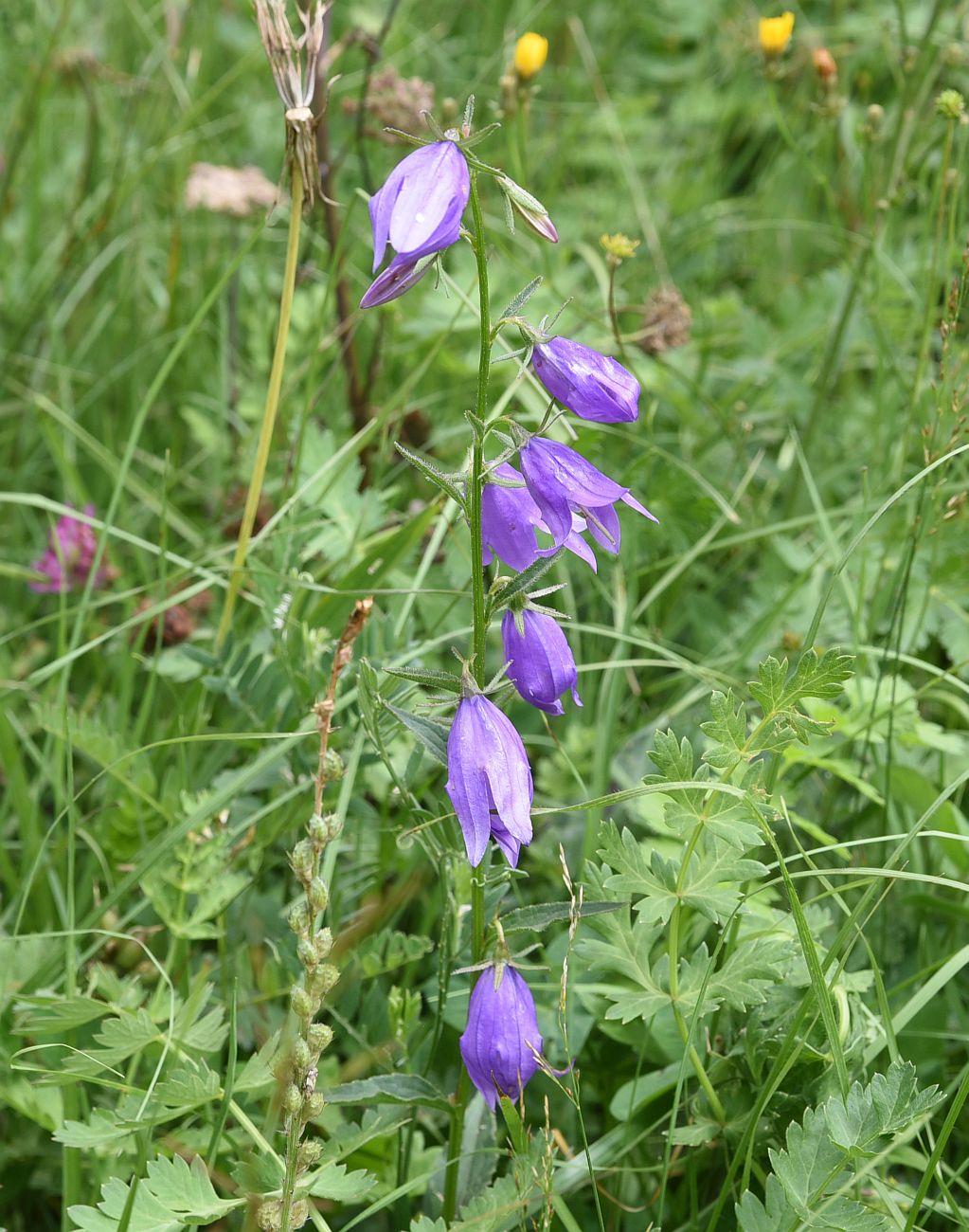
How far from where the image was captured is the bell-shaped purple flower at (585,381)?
1.21 meters

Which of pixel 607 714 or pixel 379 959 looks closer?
pixel 379 959

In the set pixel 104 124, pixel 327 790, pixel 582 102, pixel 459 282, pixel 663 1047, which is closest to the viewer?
pixel 663 1047

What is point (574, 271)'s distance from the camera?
2914mm

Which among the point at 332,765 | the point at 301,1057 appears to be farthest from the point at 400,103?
the point at 301,1057

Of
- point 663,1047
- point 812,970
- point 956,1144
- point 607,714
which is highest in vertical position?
point 812,970

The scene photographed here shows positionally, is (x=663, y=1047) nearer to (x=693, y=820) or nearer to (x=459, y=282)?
(x=693, y=820)

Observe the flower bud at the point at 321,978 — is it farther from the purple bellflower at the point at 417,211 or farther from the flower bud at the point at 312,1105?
the purple bellflower at the point at 417,211

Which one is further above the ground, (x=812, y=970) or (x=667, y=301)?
(x=667, y=301)

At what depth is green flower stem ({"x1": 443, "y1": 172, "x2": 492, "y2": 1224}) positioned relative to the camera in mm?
1166

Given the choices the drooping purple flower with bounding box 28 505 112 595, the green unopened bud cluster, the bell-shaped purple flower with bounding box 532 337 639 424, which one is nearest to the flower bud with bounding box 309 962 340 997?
the green unopened bud cluster

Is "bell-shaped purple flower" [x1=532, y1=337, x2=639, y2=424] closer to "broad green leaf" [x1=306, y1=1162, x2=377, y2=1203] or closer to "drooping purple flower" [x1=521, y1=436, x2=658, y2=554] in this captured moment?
"drooping purple flower" [x1=521, y1=436, x2=658, y2=554]

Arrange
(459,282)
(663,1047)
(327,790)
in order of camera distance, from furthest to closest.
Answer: (459,282)
(327,790)
(663,1047)

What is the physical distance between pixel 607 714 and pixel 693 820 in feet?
1.84

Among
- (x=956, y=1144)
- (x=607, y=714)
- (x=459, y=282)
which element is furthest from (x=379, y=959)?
(x=459, y=282)
